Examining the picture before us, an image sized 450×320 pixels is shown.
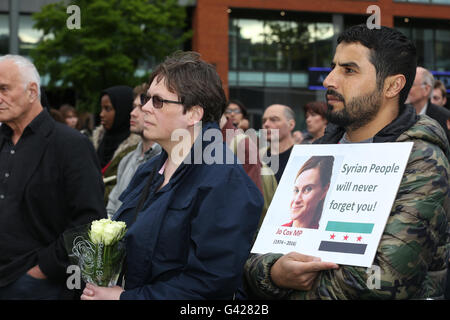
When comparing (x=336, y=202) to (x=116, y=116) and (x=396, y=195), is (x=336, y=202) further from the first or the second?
(x=116, y=116)

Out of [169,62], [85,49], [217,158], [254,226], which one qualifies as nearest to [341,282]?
[254,226]

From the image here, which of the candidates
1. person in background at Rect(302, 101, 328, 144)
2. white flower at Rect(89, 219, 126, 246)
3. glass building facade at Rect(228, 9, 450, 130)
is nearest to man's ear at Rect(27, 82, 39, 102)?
white flower at Rect(89, 219, 126, 246)

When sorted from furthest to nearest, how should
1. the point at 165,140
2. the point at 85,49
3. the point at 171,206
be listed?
the point at 85,49 < the point at 165,140 < the point at 171,206

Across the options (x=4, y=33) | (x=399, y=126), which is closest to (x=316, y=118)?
(x=399, y=126)

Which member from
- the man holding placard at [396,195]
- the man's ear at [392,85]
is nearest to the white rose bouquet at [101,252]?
the man holding placard at [396,195]

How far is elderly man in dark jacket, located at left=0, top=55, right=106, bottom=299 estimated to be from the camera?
154 inches

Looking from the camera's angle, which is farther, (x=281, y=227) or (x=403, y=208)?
(x=281, y=227)

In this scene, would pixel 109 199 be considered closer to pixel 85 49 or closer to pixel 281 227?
pixel 281 227

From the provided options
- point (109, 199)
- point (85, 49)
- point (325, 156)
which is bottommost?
point (109, 199)

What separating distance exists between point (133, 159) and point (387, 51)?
3632 millimetres

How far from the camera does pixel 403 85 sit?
8.29 ft

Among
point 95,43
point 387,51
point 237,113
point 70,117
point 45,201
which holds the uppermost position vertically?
point 95,43

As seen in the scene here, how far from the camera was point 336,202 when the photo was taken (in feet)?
7.66

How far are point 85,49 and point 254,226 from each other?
23865 millimetres
